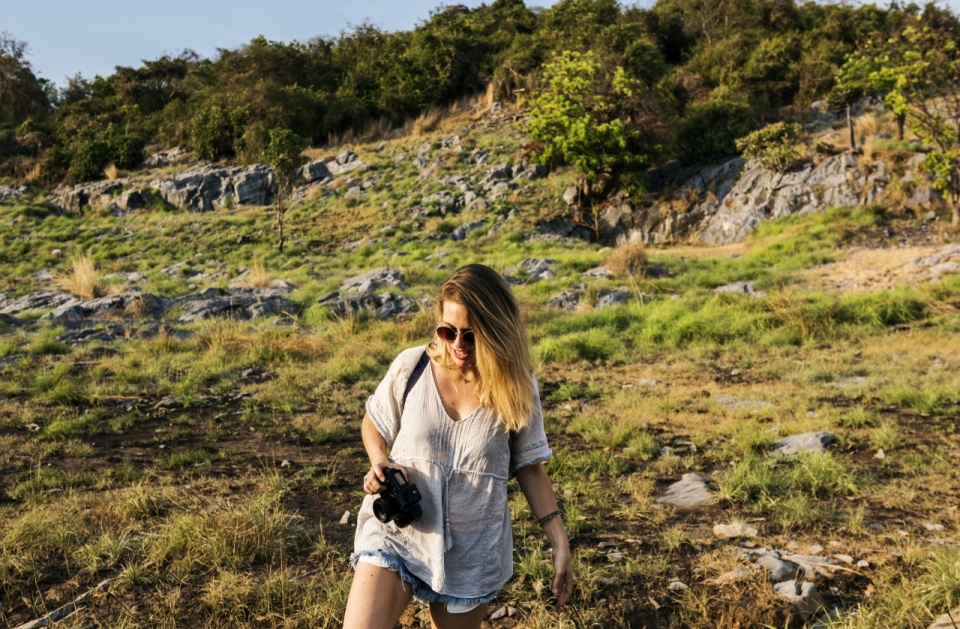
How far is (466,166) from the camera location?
81.3 ft

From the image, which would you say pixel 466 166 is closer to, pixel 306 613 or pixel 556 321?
pixel 556 321

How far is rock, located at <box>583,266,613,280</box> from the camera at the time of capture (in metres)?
12.6

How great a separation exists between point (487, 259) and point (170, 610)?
13.3 metres

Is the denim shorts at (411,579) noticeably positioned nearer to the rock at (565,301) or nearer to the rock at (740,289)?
the rock at (565,301)

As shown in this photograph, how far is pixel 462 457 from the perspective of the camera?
1.97 meters

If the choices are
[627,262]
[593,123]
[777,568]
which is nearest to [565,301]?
[627,262]

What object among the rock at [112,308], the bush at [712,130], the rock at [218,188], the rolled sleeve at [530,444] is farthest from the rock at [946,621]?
the rock at [218,188]

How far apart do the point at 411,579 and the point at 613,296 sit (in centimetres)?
942

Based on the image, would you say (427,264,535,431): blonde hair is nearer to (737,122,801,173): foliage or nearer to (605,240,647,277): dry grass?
(605,240,647,277): dry grass

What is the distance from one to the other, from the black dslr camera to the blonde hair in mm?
337

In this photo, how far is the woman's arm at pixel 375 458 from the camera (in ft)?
6.05

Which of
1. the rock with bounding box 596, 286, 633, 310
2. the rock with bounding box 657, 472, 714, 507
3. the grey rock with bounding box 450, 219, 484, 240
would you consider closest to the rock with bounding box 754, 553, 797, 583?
the rock with bounding box 657, 472, 714, 507

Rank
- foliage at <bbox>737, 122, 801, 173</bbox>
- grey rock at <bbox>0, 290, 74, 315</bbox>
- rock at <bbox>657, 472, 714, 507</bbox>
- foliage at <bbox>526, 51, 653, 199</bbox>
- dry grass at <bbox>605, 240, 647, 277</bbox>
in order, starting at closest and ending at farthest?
rock at <bbox>657, 472, 714, 507</bbox>
grey rock at <bbox>0, 290, 74, 315</bbox>
dry grass at <bbox>605, 240, 647, 277</bbox>
foliage at <bbox>737, 122, 801, 173</bbox>
foliage at <bbox>526, 51, 653, 199</bbox>

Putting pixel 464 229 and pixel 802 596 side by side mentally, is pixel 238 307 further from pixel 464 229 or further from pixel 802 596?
pixel 802 596
